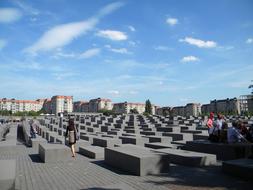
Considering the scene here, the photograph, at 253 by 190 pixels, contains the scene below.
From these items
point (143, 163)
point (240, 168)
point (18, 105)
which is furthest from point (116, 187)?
point (18, 105)

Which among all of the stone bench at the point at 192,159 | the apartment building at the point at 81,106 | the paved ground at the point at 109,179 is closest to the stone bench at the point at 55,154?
the paved ground at the point at 109,179

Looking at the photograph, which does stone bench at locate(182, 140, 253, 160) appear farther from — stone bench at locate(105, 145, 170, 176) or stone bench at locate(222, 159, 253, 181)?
stone bench at locate(105, 145, 170, 176)

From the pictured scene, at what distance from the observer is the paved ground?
23.1ft

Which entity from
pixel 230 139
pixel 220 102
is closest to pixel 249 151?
pixel 230 139

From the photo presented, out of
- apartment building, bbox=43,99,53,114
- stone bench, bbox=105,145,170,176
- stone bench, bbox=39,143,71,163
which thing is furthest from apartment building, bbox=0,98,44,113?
stone bench, bbox=105,145,170,176

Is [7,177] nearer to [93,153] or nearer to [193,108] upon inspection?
[93,153]

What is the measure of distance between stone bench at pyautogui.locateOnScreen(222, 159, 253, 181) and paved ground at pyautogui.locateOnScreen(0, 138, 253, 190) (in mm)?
202

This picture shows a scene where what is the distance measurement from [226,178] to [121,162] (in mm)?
3203

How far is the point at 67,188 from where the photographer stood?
22.7 ft

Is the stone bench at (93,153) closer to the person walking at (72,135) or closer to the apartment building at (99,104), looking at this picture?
the person walking at (72,135)

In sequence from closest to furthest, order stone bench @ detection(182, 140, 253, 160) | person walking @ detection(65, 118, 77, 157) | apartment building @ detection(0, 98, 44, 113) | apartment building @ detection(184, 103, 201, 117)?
1. stone bench @ detection(182, 140, 253, 160)
2. person walking @ detection(65, 118, 77, 157)
3. apartment building @ detection(0, 98, 44, 113)
4. apartment building @ detection(184, 103, 201, 117)

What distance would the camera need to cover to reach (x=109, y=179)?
25.8 feet

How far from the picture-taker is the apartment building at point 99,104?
17843 centimetres

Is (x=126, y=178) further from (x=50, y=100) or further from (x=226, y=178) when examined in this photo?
(x=50, y=100)
